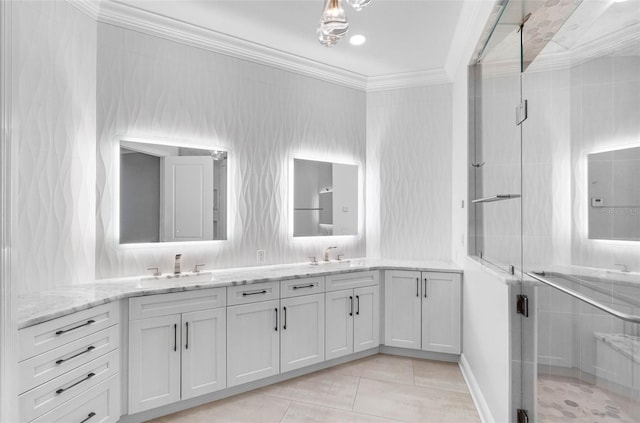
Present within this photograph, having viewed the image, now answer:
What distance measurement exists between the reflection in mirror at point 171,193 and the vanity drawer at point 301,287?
2.52ft

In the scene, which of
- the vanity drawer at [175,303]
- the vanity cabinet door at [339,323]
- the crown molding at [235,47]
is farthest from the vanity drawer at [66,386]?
the crown molding at [235,47]

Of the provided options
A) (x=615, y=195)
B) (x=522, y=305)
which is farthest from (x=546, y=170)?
(x=522, y=305)

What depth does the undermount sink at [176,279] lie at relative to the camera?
100 inches

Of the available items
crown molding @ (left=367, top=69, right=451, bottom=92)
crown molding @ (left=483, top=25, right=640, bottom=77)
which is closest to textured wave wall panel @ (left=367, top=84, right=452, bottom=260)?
crown molding @ (left=367, top=69, right=451, bottom=92)

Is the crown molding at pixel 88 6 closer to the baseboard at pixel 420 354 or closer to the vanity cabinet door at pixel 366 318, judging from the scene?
the vanity cabinet door at pixel 366 318

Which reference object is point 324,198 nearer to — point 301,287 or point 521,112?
point 301,287

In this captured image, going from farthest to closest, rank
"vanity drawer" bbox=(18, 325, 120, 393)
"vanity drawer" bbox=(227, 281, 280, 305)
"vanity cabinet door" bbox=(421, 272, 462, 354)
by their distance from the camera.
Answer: "vanity cabinet door" bbox=(421, 272, 462, 354)
"vanity drawer" bbox=(227, 281, 280, 305)
"vanity drawer" bbox=(18, 325, 120, 393)

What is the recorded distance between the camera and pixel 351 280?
330 cm

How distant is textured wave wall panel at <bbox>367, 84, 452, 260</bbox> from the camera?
3834mm

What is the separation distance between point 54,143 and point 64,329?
1.27 metres

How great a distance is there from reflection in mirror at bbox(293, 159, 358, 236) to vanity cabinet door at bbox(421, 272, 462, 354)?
3.51 ft

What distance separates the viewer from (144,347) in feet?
7.57

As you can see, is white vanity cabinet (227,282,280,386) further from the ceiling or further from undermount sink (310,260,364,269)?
the ceiling

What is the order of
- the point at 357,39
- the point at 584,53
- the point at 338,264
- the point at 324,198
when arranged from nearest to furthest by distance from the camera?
1. the point at 584,53
2. the point at 357,39
3. the point at 338,264
4. the point at 324,198
